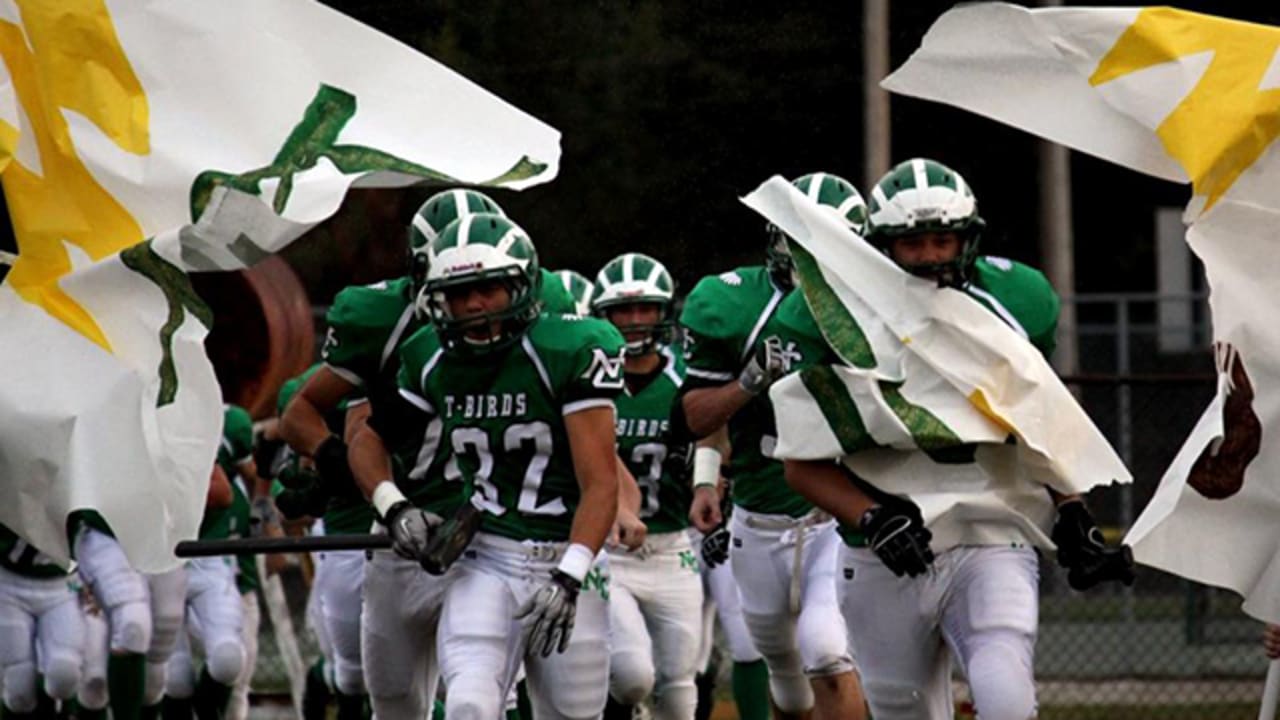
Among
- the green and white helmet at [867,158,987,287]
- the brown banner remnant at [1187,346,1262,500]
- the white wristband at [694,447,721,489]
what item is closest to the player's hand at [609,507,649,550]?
the white wristband at [694,447,721,489]

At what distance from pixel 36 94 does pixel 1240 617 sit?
888 cm

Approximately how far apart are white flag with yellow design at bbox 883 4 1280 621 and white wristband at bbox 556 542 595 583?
154cm

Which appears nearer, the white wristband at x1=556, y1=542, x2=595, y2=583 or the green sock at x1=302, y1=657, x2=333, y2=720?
the white wristband at x1=556, y1=542, x2=595, y2=583

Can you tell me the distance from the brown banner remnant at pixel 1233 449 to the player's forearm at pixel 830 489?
932 mm

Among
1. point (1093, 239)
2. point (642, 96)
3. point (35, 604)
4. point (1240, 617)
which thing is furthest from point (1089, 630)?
point (1093, 239)

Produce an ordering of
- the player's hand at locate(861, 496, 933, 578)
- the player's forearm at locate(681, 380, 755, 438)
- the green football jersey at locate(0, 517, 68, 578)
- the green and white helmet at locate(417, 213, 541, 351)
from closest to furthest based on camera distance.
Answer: the player's hand at locate(861, 496, 933, 578) → the green and white helmet at locate(417, 213, 541, 351) → the player's forearm at locate(681, 380, 755, 438) → the green football jersey at locate(0, 517, 68, 578)

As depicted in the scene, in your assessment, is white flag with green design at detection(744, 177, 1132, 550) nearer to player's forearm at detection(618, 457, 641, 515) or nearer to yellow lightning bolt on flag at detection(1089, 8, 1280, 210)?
yellow lightning bolt on flag at detection(1089, 8, 1280, 210)

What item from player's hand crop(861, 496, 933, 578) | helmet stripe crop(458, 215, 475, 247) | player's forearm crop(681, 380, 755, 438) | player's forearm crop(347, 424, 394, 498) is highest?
helmet stripe crop(458, 215, 475, 247)

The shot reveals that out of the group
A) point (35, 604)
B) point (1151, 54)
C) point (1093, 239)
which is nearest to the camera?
point (1151, 54)

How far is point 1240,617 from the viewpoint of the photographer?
622 inches

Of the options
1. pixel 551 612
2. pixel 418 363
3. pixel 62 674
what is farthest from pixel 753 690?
pixel 551 612

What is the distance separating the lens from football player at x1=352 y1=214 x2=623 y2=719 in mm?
8461

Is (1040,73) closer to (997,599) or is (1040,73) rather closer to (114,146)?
(997,599)

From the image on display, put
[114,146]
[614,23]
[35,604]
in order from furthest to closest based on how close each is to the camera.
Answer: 1. [614,23]
2. [35,604]
3. [114,146]
